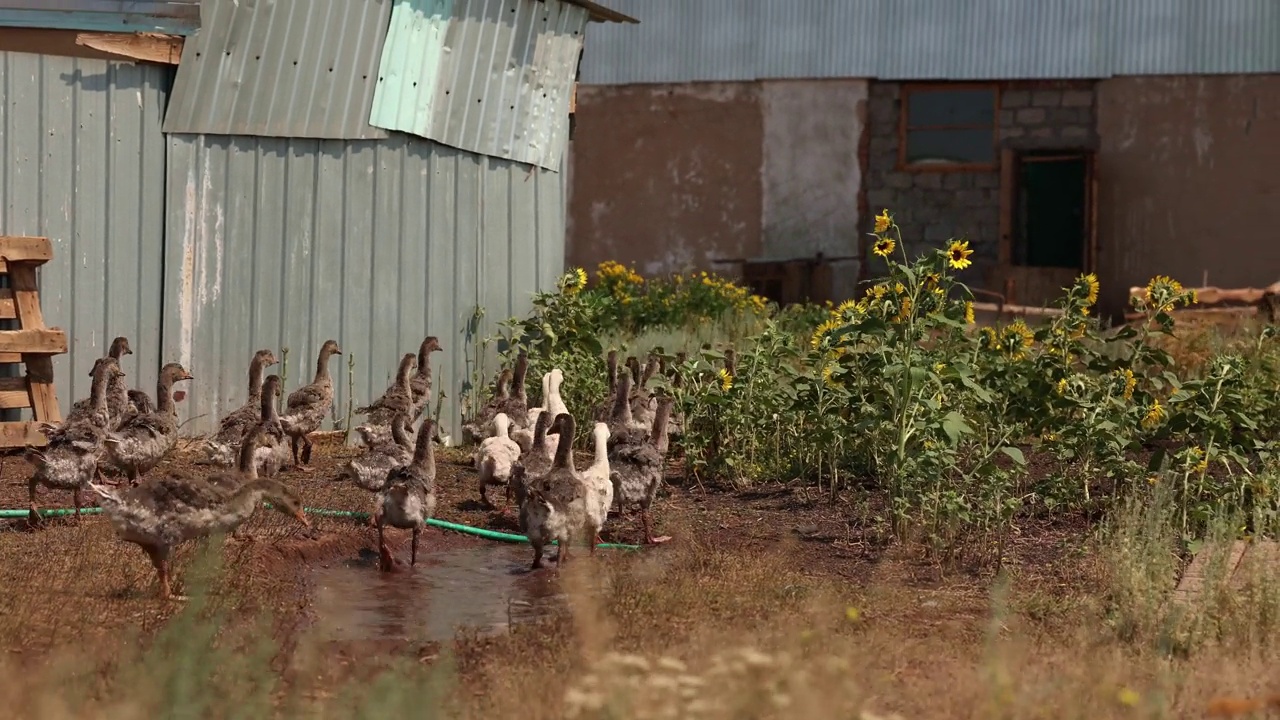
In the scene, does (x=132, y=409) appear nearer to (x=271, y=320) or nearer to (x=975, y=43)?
(x=271, y=320)

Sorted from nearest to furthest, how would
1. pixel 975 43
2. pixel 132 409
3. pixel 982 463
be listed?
pixel 982 463 < pixel 132 409 < pixel 975 43

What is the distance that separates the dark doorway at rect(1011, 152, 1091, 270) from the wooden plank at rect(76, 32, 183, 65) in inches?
622

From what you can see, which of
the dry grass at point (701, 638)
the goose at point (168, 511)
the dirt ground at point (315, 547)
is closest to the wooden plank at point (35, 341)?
the dirt ground at point (315, 547)

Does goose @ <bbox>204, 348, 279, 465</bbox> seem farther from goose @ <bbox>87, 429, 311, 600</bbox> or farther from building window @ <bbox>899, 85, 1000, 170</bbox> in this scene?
building window @ <bbox>899, 85, 1000, 170</bbox>

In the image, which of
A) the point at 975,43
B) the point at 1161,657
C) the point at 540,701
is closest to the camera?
the point at 540,701

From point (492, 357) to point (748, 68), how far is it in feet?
41.7

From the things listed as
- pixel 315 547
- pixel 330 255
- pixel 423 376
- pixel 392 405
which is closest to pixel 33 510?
pixel 315 547

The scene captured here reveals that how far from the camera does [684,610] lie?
8062 millimetres

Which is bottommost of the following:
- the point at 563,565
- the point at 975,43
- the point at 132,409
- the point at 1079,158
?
the point at 563,565

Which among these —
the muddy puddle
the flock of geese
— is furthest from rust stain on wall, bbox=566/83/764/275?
the muddy puddle

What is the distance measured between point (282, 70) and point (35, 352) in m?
3.01

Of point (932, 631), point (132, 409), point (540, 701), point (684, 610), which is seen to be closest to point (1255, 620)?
point (932, 631)

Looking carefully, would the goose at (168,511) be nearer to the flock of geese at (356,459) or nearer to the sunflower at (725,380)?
the flock of geese at (356,459)

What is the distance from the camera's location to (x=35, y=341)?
1192cm
